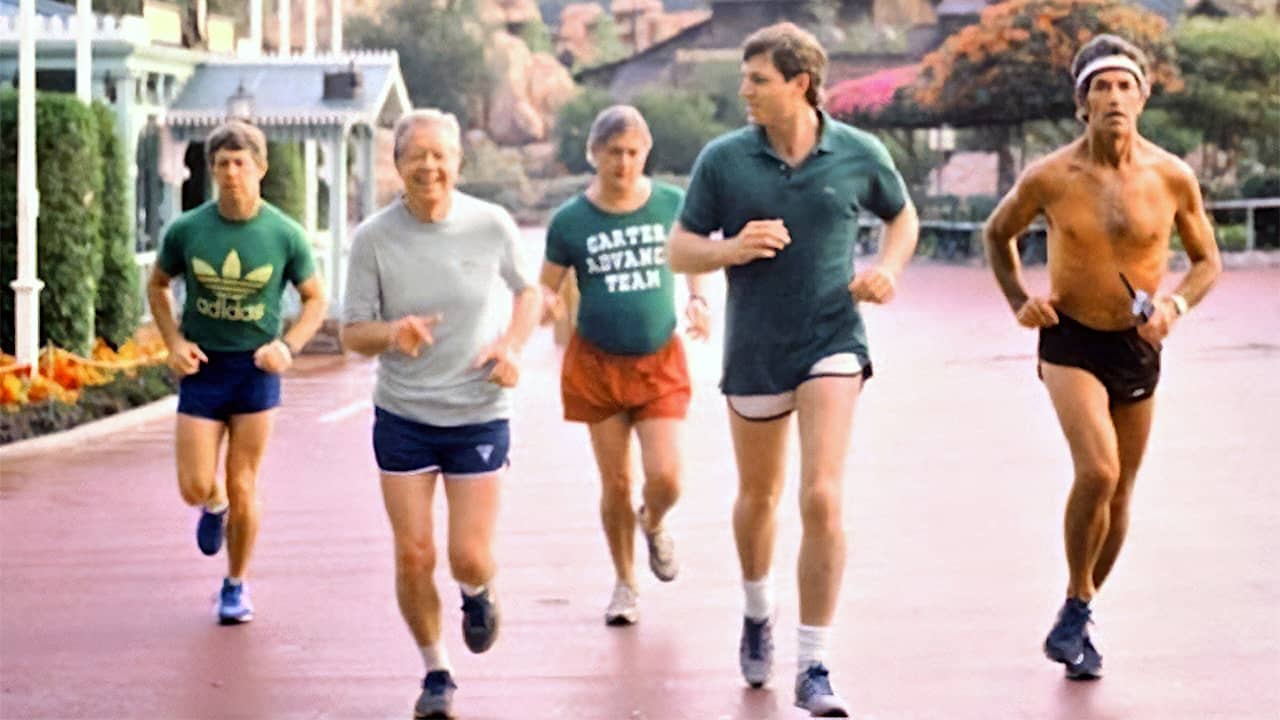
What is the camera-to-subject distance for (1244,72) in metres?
55.4

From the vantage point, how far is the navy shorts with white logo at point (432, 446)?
8.03m

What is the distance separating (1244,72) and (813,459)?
49.1 metres

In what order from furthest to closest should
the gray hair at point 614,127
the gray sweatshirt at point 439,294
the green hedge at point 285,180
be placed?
the green hedge at point 285,180 → the gray hair at point 614,127 → the gray sweatshirt at point 439,294

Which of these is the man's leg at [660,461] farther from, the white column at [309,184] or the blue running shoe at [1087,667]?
the white column at [309,184]

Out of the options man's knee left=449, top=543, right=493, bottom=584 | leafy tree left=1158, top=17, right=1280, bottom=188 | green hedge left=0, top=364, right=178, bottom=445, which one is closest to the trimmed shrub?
leafy tree left=1158, top=17, right=1280, bottom=188

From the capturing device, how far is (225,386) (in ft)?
32.1

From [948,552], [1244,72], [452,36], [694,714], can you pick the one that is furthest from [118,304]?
[452,36]

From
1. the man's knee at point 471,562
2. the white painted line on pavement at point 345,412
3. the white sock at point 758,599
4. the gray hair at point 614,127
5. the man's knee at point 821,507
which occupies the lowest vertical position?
the white painted line on pavement at point 345,412

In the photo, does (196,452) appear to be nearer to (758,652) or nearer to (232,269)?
(232,269)

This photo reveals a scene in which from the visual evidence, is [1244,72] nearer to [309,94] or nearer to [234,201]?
[309,94]

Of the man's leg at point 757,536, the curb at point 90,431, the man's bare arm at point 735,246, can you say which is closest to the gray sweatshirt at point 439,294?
the man's bare arm at point 735,246

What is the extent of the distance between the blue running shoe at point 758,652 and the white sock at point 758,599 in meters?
0.02

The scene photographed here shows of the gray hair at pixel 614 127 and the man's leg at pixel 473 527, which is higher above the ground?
the gray hair at pixel 614 127

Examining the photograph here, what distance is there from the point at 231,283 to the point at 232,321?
0.42 ft
